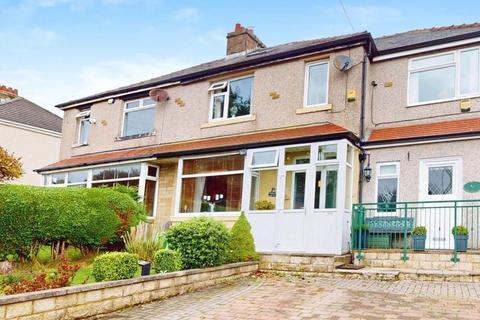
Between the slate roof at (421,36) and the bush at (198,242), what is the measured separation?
741 cm

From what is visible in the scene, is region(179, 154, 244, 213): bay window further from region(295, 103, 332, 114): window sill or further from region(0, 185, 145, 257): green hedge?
region(0, 185, 145, 257): green hedge

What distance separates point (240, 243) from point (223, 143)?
396 cm

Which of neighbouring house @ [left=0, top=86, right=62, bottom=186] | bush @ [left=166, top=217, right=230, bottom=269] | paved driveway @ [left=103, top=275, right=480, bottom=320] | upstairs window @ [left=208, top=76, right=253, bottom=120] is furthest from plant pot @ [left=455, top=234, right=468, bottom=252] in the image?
neighbouring house @ [left=0, top=86, right=62, bottom=186]

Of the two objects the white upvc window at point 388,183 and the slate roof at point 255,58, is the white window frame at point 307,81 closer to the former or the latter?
the slate roof at point 255,58

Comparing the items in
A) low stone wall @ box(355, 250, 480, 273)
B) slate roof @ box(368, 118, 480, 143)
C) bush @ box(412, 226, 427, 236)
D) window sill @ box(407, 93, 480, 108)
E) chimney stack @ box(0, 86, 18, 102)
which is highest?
chimney stack @ box(0, 86, 18, 102)

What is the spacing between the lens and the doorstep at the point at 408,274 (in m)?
9.47

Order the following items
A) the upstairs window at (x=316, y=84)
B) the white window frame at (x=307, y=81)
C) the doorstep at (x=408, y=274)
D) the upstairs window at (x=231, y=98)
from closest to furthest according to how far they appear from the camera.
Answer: the doorstep at (x=408, y=274) < the white window frame at (x=307, y=81) < the upstairs window at (x=316, y=84) < the upstairs window at (x=231, y=98)

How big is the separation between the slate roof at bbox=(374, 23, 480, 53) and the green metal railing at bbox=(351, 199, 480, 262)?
456 cm

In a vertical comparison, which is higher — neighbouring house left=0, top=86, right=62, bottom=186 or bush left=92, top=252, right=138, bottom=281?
neighbouring house left=0, top=86, right=62, bottom=186

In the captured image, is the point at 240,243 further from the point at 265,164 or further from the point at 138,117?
the point at 138,117

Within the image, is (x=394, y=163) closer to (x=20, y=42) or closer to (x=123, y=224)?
(x=123, y=224)

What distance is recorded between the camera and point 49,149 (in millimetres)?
27469

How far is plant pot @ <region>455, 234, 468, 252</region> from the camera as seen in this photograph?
407 inches

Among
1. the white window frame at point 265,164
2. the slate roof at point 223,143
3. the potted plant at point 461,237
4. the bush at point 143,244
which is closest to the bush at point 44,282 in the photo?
the bush at point 143,244
